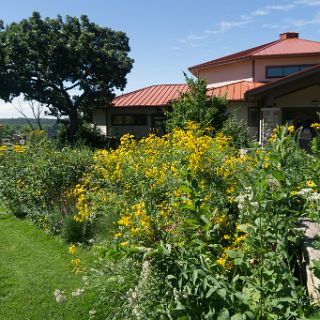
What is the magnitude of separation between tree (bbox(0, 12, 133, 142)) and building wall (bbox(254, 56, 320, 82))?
8944mm

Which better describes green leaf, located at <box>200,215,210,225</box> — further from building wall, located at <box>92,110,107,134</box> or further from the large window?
building wall, located at <box>92,110,107,134</box>

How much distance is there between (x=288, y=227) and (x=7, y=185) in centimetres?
671

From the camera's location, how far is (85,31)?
2645cm

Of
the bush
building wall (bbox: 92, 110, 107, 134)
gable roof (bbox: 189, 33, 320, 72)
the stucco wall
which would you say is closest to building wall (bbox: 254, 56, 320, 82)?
gable roof (bbox: 189, 33, 320, 72)

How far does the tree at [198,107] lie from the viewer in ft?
44.5

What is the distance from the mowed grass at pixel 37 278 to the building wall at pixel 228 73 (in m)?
18.6

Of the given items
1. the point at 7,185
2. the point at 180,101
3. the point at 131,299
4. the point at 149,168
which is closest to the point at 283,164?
the point at 131,299

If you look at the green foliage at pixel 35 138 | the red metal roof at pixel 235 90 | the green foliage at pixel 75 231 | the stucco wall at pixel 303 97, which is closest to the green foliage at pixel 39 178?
the green foliage at pixel 75 231

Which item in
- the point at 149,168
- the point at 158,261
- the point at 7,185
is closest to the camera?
the point at 158,261

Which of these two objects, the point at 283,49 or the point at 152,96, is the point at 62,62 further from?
the point at 283,49

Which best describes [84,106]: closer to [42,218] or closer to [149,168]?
[42,218]

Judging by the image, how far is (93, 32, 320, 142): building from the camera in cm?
1598

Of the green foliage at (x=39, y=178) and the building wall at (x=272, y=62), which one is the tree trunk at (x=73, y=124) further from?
the green foliage at (x=39, y=178)

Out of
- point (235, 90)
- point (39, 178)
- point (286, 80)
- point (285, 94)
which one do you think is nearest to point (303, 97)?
point (285, 94)
